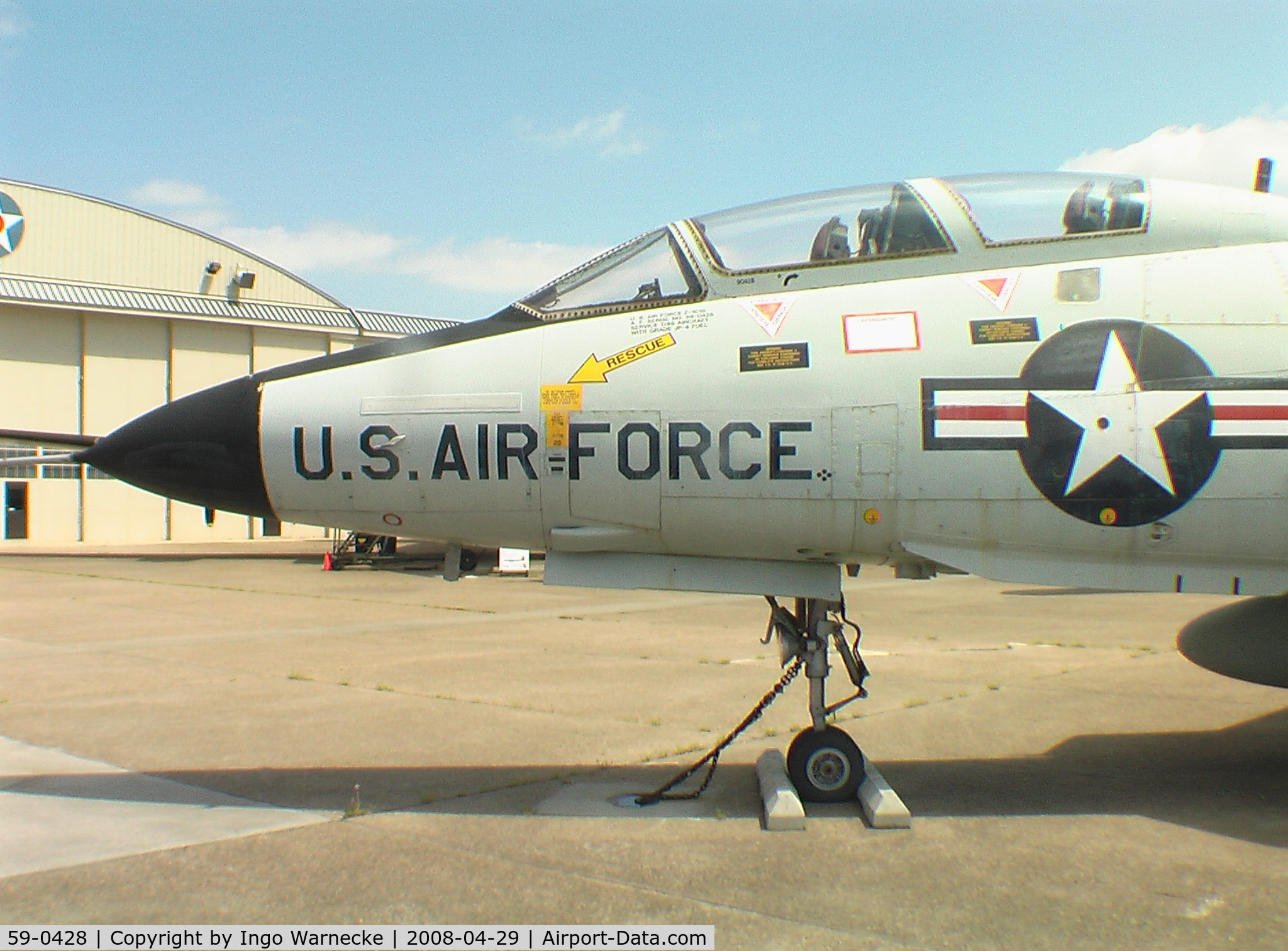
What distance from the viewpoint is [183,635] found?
12828 millimetres

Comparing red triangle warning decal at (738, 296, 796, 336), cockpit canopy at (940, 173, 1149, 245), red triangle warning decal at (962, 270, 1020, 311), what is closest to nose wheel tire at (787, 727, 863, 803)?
red triangle warning decal at (738, 296, 796, 336)

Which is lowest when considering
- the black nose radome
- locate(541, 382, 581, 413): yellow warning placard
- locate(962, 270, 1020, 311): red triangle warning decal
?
the black nose radome

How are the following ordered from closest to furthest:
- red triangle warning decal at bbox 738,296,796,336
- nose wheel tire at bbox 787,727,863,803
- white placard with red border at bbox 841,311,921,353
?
1. white placard with red border at bbox 841,311,921,353
2. red triangle warning decal at bbox 738,296,796,336
3. nose wheel tire at bbox 787,727,863,803

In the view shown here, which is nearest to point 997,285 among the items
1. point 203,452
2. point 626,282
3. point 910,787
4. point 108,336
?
point 626,282

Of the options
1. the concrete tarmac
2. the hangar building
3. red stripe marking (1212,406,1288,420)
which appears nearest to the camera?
the concrete tarmac

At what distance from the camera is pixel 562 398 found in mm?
5547

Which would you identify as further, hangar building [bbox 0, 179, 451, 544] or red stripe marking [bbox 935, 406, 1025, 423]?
hangar building [bbox 0, 179, 451, 544]

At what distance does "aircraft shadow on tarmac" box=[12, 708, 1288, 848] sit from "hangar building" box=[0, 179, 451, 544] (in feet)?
89.3

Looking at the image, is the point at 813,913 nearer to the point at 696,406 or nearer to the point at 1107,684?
the point at 696,406

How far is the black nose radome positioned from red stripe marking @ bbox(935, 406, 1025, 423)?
141 inches

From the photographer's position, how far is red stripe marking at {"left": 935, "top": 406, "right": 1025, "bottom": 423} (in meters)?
5.21

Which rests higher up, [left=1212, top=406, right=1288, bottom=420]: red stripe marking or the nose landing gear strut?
[left=1212, top=406, right=1288, bottom=420]: red stripe marking

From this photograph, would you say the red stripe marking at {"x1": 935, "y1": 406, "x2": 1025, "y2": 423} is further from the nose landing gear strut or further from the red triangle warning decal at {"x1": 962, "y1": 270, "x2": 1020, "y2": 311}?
the nose landing gear strut

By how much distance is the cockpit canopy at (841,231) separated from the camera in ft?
18.4
